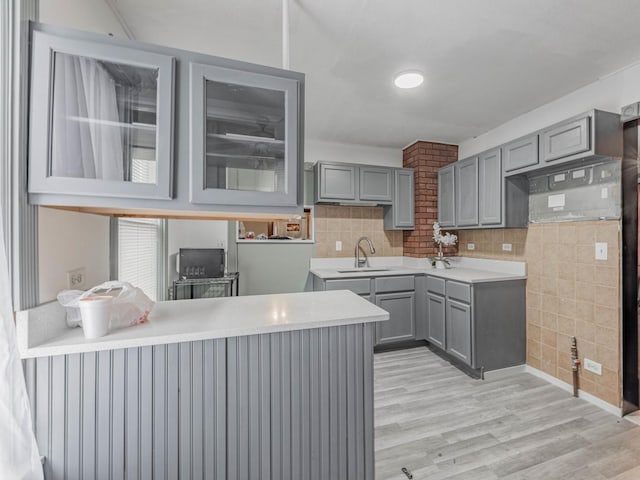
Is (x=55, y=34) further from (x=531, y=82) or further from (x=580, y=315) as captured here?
(x=580, y=315)

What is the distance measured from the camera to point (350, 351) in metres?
1.30

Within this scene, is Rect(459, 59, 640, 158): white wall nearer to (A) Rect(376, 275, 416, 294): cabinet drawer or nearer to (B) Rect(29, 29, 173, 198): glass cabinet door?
(A) Rect(376, 275, 416, 294): cabinet drawer

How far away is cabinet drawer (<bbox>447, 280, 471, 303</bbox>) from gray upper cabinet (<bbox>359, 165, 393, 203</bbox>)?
1285 millimetres

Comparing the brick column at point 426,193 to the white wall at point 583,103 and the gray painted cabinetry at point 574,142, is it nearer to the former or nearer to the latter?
the white wall at point 583,103

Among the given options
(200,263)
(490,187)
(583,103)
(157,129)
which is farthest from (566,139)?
(200,263)

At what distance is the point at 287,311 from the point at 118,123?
1.08m

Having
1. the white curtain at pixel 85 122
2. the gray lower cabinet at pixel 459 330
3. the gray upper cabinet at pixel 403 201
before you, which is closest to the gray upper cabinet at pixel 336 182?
the gray upper cabinet at pixel 403 201

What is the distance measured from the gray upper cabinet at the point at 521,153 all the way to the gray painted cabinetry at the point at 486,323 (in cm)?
113

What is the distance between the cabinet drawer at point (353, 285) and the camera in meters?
3.00

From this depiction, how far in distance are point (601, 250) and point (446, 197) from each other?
1.53 metres

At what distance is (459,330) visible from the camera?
272 cm

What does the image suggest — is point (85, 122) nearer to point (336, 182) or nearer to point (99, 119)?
point (99, 119)

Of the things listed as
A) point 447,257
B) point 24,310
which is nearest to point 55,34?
point 24,310

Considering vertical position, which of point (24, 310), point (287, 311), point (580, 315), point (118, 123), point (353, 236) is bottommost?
point (580, 315)
